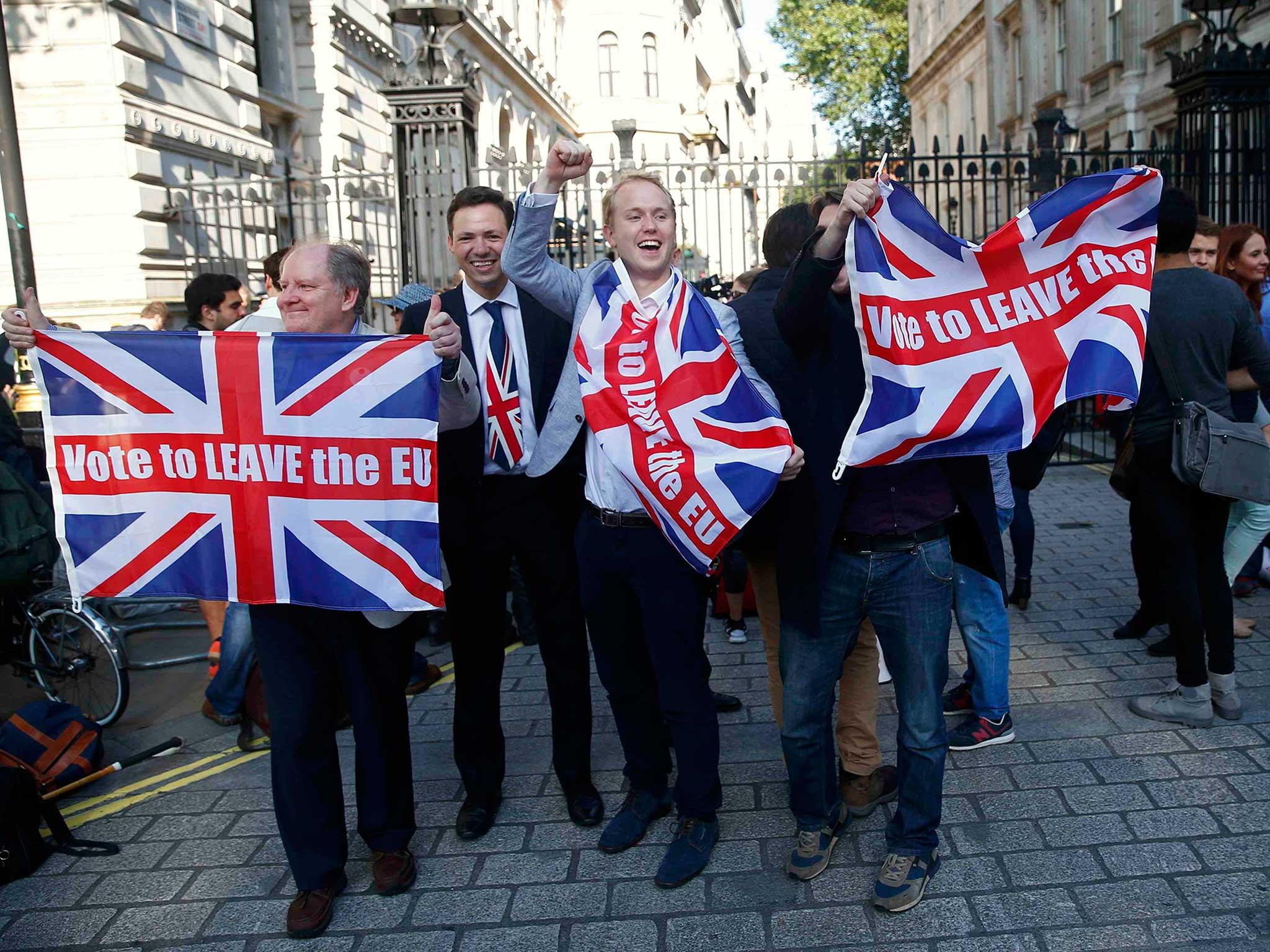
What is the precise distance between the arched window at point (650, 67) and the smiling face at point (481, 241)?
154 feet

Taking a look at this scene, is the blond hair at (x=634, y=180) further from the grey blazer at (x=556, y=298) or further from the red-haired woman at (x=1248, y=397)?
the red-haired woman at (x=1248, y=397)

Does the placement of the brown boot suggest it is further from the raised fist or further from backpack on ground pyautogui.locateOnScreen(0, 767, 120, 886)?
backpack on ground pyautogui.locateOnScreen(0, 767, 120, 886)

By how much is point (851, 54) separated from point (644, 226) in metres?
48.0

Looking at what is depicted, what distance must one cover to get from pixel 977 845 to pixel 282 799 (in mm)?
2264

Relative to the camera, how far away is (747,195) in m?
13.8

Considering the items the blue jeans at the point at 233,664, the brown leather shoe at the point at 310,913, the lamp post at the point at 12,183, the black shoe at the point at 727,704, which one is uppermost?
the lamp post at the point at 12,183

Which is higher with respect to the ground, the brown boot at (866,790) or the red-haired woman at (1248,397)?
the red-haired woman at (1248,397)

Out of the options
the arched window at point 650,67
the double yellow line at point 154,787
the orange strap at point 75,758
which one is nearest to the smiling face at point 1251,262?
the double yellow line at point 154,787

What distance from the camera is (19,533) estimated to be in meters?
4.88

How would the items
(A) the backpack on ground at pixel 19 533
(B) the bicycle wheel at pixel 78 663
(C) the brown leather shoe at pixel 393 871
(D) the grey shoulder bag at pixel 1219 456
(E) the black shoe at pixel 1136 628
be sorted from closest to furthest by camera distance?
(C) the brown leather shoe at pixel 393 871 < (D) the grey shoulder bag at pixel 1219 456 < (A) the backpack on ground at pixel 19 533 < (B) the bicycle wheel at pixel 78 663 < (E) the black shoe at pixel 1136 628

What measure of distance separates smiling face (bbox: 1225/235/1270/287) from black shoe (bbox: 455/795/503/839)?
4402 mm

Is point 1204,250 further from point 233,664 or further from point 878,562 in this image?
point 233,664

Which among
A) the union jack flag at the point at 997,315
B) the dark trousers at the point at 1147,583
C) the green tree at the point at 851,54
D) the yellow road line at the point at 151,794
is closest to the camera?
the union jack flag at the point at 997,315

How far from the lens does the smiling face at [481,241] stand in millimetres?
3695
